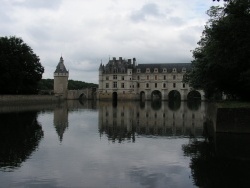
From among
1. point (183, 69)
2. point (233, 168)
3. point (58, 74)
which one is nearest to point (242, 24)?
point (233, 168)

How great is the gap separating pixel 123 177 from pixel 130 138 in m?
10.7

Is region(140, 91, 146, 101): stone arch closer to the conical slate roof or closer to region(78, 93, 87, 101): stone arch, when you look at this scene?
region(78, 93, 87, 101): stone arch

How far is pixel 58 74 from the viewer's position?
5094 inches

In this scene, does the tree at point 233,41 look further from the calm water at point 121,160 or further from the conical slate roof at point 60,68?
the conical slate roof at point 60,68

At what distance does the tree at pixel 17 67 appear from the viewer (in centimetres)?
7238

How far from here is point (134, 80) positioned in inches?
5012

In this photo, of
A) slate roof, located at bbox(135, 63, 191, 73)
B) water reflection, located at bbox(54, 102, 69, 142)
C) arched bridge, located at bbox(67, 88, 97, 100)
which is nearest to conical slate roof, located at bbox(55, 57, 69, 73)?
arched bridge, located at bbox(67, 88, 97, 100)

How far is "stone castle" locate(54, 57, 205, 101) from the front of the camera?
409 feet

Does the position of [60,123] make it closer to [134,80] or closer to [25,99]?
[25,99]

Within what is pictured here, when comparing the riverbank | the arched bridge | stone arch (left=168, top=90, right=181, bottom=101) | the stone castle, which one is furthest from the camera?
the arched bridge

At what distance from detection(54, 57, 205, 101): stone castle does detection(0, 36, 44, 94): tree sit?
131 feet

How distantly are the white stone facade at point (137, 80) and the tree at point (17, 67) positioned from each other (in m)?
42.3

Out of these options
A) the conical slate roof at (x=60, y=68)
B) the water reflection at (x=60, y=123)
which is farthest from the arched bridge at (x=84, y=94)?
the water reflection at (x=60, y=123)

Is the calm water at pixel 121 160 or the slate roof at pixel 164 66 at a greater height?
the slate roof at pixel 164 66
